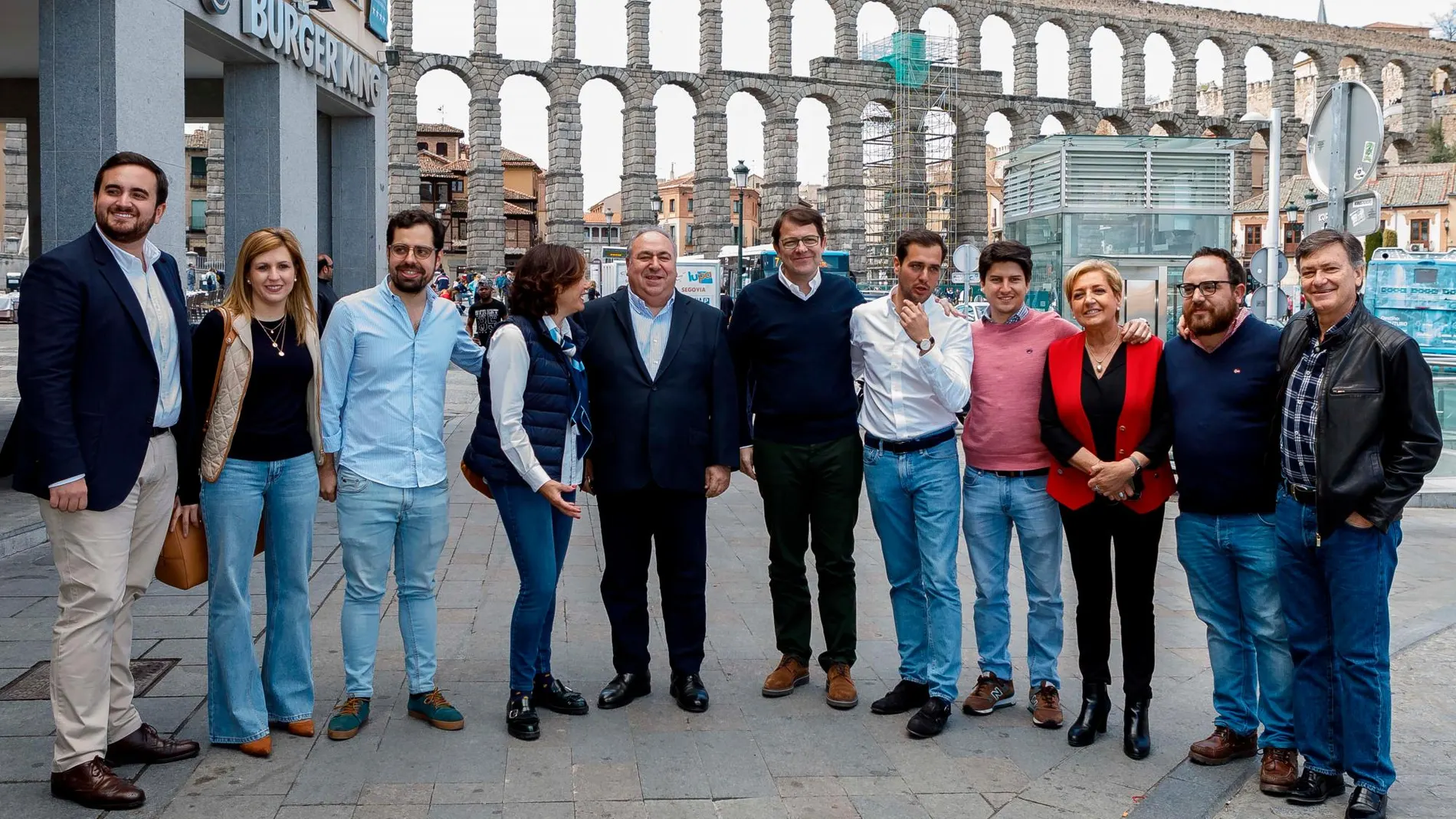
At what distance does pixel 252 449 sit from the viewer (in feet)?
14.1

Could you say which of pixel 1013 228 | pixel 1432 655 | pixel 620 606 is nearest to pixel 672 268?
pixel 620 606

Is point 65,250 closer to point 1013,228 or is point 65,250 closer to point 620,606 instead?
point 620,606

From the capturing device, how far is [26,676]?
504 centimetres

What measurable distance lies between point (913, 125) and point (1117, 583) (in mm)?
48687

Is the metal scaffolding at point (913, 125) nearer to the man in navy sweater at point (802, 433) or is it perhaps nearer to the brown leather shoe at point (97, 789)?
the man in navy sweater at point (802, 433)

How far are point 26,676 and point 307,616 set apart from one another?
1.38m

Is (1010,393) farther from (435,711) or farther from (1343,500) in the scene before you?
(435,711)

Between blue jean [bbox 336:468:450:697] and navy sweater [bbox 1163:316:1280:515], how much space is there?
8.88 feet

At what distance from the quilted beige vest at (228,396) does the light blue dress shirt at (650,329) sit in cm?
144

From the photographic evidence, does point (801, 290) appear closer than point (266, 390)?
No

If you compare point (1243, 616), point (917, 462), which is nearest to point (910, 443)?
point (917, 462)

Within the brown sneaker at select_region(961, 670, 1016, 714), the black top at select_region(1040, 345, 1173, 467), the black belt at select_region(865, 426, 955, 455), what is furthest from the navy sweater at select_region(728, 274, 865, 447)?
the brown sneaker at select_region(961, 670, 1016, 714)

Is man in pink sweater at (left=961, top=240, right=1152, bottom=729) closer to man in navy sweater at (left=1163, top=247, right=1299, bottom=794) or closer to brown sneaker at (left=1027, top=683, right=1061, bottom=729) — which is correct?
brown sneaker at (left=1027, top=683, right=1061, bottom=729)

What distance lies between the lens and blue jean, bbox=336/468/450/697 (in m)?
4.52
